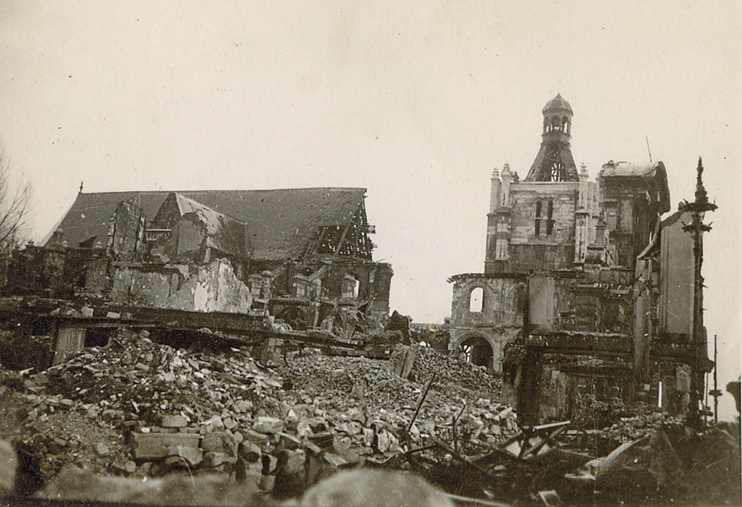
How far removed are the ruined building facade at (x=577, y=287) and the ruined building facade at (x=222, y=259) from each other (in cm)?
193

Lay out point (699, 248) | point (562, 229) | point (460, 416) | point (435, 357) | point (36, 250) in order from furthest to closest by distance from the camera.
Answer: point (36, 250), point (562, 229), point (435, 357), point (460, 416), point (699, 248)

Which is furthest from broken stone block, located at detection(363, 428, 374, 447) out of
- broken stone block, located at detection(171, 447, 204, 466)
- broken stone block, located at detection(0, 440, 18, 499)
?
broken stone block, located at detection(0, 440, 18, 499)

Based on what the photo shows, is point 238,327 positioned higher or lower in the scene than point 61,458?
higher

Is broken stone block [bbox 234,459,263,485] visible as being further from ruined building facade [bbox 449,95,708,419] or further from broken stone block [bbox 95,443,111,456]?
ruined building facade [bbox 449,95,708,419]

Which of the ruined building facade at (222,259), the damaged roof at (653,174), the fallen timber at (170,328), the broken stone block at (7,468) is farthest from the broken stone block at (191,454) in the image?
the damaged roof at (653,174)

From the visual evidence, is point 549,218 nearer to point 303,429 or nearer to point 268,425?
point 303,429

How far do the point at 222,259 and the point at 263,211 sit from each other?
1.42 metres

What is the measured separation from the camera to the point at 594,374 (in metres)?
4.62

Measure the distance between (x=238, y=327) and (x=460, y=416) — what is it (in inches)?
114

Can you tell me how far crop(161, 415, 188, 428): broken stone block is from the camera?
461 centimetres

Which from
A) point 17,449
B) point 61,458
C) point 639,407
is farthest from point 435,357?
point 17,449

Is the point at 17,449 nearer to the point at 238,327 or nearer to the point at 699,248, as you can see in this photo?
the point at 238,327

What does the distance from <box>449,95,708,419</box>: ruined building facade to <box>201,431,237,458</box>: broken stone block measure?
2.30 m

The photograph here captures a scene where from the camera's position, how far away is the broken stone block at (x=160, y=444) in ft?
14.5
